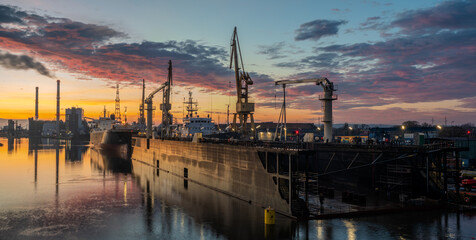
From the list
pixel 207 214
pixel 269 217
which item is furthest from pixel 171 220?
pixel 269 217

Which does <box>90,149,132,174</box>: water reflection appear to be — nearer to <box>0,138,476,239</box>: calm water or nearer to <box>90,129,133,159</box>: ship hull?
<box>90,129,133,159</box>: ship hull

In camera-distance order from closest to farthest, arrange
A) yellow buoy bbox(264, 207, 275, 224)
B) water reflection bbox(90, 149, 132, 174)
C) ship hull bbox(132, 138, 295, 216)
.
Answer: yellow buoy bbox(264, 207, 275, 224) → ship hull bbox(132, 138, 295, 216) → water reflection bbox(90, 149, 132, 174)

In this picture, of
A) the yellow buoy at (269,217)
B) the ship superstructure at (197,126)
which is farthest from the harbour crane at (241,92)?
the yellow buoy at (269,217)

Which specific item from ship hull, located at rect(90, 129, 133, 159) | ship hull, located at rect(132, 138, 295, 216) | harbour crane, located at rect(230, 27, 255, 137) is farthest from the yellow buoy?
ship hull, located at rect(90, 129, 133, 159)

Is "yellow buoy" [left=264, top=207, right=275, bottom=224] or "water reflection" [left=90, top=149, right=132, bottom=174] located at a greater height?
"yellow buoy" [left=264, top=207, right=275, bottom=224]

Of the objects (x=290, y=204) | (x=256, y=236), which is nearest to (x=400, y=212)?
(x=290, y=204)

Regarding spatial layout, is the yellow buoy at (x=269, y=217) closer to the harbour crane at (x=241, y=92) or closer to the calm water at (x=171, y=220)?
the calm water at (x=171, y=220)

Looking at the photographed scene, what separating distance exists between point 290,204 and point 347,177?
81.2 ft

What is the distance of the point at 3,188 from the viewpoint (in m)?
60.3

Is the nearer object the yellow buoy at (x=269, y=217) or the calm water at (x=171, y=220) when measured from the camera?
the calm water at (x=171, y=220)

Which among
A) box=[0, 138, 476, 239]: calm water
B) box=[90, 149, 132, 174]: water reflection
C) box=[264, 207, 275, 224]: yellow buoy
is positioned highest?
box=[264, 207, 275, 224]: yellow buoy

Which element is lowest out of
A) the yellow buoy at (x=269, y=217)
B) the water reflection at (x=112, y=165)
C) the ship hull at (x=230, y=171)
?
the water reflection at (x=112, y=165)

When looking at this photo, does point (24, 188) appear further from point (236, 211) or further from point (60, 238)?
point (236, 211)

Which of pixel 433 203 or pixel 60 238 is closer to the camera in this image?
pixel 60 238
